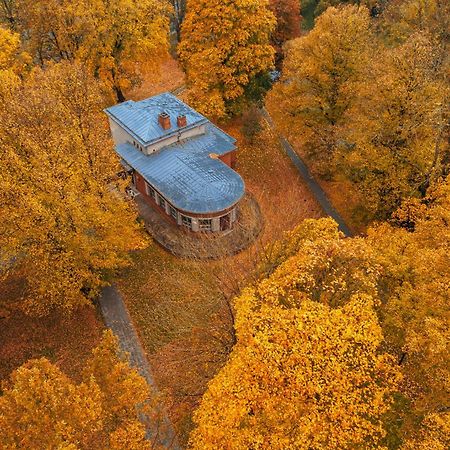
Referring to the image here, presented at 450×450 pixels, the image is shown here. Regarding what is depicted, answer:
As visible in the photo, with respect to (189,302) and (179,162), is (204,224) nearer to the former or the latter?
(179,162)

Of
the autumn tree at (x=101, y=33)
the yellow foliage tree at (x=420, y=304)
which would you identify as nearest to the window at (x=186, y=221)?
the yellow foliage tree at (x=420, y=304)

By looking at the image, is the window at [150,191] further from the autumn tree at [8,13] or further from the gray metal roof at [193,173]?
the autumn tree at [8,13]

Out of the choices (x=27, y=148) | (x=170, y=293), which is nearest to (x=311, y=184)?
(x=170, y=293)

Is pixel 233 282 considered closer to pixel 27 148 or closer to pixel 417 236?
pixel 417 236

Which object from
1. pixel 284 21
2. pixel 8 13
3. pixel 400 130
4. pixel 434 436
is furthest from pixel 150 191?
pixel 434 436

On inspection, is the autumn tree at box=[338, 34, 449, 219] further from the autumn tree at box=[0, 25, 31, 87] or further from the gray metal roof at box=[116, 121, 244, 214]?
the autumn tree at box=[0, 25, 31, 87]

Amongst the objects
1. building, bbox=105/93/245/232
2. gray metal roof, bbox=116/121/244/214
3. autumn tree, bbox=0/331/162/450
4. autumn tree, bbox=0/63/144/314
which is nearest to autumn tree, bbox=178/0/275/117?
building, bbox=105/93/245/232
